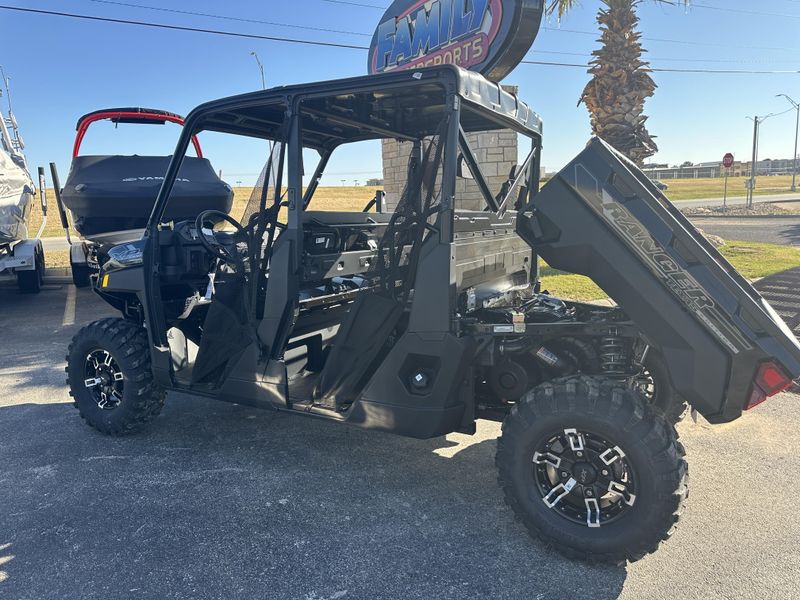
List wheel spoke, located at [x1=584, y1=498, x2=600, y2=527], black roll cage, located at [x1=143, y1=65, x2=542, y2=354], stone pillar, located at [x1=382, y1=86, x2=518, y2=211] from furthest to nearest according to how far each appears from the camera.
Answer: stone pillar, located at [x1=382, y1=86, x2=518, y2=211], black roll cage, located at [x1=143, y1=65, x2=542, y2=354], wheel spoke, located at [x1=584, y1=498, x2=600, y2=527]

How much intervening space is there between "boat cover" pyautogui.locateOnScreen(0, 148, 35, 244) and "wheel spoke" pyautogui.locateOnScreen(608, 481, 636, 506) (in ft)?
32.1

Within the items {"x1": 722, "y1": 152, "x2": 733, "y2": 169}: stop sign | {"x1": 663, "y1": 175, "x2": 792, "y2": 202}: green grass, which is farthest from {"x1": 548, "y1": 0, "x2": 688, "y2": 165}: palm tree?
{"x1": 663, "y1": 175, "x2": 792, "y2": 202}: green grass

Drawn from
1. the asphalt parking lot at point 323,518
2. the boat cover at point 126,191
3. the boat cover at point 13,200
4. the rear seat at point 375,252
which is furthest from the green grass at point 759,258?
the boat cover at point 13,200

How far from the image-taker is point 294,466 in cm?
379

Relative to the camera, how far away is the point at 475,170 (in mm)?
3609

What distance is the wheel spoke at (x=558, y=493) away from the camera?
2763 mm

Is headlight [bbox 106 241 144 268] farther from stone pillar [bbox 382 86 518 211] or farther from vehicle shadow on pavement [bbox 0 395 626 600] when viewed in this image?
stone pillar [bbox 382 86 518 211]

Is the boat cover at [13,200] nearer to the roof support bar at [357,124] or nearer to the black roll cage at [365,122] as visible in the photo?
the black roll cage at [365,122]

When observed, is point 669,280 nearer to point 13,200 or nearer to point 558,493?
point 558,493

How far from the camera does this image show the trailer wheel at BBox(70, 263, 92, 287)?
10.7 metres

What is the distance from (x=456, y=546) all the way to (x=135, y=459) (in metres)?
2.37

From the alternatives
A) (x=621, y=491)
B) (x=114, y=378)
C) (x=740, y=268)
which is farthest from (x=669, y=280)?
(x=740, y=268)

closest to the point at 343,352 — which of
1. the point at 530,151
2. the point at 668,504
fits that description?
the point at 668,504

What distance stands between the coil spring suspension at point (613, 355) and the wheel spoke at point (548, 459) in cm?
59
